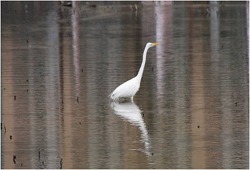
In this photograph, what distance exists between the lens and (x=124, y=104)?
19.9 meters

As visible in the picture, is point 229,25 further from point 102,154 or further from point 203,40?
point 102,154

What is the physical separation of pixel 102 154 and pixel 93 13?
3130 centimetres

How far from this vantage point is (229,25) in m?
38.1

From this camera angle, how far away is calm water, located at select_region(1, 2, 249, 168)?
1503 cm

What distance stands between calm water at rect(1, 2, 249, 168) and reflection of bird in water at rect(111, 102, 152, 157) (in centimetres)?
1

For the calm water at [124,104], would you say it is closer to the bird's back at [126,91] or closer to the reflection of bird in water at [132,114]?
the reflection of bird in water at [132,114]

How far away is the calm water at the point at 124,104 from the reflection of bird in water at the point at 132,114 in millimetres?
15

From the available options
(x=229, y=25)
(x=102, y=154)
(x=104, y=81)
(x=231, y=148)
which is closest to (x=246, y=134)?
(x=231, y=148)

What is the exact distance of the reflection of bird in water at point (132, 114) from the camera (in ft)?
53.8

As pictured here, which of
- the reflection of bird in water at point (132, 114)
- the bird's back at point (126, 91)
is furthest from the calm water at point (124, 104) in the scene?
the bird's back at point (126, 91)

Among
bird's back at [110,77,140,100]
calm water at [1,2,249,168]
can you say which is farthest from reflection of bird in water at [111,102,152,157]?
bird's back at [110,77,140,100]

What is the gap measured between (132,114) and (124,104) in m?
1.32

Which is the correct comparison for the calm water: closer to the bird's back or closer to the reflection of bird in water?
the reflection of bird in water

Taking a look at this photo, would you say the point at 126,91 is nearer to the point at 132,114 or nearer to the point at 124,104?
the point at 124,104
